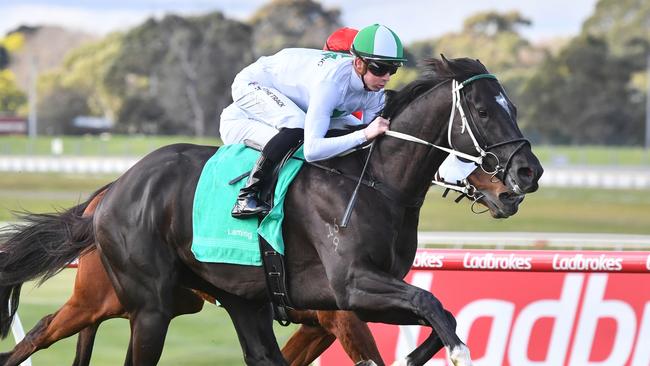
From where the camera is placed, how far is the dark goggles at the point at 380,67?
4637mm

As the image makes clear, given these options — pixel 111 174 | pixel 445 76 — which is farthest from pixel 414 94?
pixel 111 174

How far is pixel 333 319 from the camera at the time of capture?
5391mm

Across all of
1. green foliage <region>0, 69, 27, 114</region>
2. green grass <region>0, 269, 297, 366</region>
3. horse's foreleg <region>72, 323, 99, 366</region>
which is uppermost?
horse's foreleg <region>72, 323, 99, 366</region>

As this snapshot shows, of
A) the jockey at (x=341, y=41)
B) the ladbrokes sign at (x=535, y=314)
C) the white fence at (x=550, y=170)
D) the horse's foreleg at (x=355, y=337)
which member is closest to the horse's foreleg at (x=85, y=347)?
the horse's foreleg at (x=355, y=337)

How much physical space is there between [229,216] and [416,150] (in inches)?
34.3

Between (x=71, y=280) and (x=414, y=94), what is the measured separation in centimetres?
775

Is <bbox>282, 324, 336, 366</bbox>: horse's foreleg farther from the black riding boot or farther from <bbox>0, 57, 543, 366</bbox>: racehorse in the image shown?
the black riding boot

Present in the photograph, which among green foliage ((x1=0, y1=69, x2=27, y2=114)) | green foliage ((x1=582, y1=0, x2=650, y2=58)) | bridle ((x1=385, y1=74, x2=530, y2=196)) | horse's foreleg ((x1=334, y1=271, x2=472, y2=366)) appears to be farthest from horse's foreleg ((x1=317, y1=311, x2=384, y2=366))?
green foliage ((x1=0, y1=69, x2=27, y2=114))

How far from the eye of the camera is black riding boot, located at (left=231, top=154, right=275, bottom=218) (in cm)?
475

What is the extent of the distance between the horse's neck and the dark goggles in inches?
6.6

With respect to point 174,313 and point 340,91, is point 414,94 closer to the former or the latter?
point 340,91

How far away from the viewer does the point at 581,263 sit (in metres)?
6.04

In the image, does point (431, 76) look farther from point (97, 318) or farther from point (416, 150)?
point (97, 318)

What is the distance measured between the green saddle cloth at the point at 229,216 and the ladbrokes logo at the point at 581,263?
1.88 m
